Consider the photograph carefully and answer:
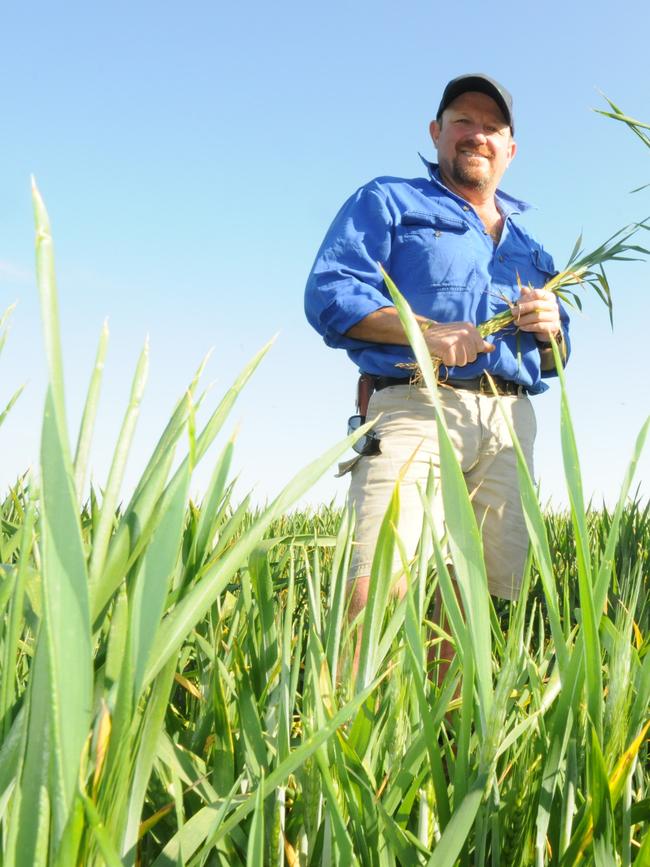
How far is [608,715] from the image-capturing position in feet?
2.04

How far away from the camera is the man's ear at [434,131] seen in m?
3.37

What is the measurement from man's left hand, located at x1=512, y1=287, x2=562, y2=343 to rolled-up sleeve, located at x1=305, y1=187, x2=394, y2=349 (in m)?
0.40

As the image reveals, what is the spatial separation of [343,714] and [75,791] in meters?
0.18

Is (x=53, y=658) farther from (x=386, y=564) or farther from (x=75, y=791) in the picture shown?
(x=386, y=564)

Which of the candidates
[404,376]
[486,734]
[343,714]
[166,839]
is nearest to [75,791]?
[343,714]

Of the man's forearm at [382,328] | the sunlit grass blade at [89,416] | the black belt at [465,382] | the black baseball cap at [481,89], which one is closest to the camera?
the sunlit grass blade at [89,416]

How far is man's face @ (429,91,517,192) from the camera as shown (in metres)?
3.10

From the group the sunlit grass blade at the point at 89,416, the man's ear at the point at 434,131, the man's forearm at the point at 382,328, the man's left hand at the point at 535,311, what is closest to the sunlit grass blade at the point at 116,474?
the sunlit grass blade at the point at 89,416

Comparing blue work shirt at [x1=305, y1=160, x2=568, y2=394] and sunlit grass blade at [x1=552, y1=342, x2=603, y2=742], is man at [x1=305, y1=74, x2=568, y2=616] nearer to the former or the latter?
blue work shirt at [x1=305, y1=160, x2=568, y2=394]

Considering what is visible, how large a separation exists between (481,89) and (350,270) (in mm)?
1008

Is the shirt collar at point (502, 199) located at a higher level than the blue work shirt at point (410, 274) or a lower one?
higher

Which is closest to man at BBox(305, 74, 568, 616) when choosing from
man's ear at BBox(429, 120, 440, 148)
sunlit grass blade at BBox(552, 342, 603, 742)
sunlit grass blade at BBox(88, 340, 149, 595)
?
man's ear at BBox(429, 120, 440, 148)

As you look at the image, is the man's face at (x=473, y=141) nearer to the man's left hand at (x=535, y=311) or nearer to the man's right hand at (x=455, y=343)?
the man's left hand at (x=535, y=311)

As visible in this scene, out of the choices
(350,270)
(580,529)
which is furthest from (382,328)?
(580,529)
